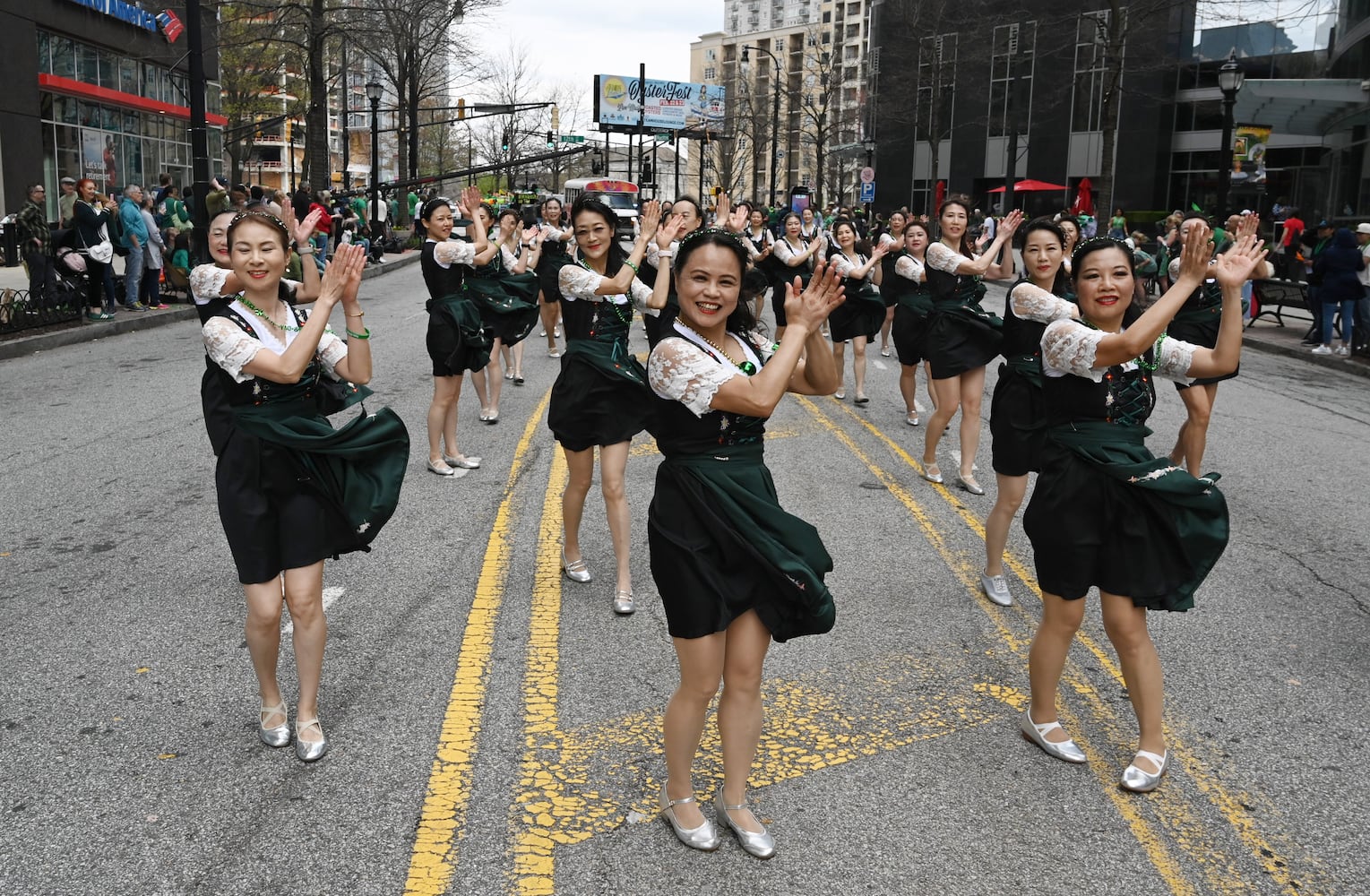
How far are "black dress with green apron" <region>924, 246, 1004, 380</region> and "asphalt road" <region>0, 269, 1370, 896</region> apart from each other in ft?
3.35

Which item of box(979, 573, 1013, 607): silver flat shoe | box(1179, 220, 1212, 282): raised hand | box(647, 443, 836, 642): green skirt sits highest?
box(1179, 220, 1212, 282): raised hand

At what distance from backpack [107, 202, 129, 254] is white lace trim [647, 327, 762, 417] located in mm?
16394

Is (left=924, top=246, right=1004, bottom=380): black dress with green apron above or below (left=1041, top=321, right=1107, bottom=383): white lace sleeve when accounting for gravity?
below

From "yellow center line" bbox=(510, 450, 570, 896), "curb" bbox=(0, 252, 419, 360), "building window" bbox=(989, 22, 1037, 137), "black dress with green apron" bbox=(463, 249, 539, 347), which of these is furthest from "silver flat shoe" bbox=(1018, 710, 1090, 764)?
"building window" bbox=(989, 22, 1037, 137)

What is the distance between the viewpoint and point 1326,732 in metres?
4.47

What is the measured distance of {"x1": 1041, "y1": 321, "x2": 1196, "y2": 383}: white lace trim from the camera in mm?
4000

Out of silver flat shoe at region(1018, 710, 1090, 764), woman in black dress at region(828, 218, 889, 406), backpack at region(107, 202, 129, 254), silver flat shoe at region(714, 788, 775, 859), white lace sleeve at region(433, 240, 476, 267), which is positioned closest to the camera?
silver flat shoe at region(714, 788, 775, 859)

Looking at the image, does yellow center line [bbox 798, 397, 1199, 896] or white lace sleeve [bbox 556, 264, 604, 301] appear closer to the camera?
yellow center line [bbox 798, 397, 1199, 896]

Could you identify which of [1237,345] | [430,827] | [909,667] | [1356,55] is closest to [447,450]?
[909,667]

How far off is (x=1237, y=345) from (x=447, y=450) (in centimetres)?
618

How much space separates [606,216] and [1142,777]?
406cm

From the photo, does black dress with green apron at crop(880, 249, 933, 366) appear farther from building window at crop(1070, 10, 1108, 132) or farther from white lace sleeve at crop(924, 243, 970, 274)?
building window at crop(1070, 10, 1108, 132)

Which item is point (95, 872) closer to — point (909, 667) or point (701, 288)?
point (701, 288)

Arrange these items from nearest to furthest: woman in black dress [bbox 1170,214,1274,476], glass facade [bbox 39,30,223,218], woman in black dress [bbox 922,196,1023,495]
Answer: woman in black dress [bbox 1170,214,1274,476], woman in black dress [bbox 922,196,1023,495], glass facade [bbox 39,30,223,218]
